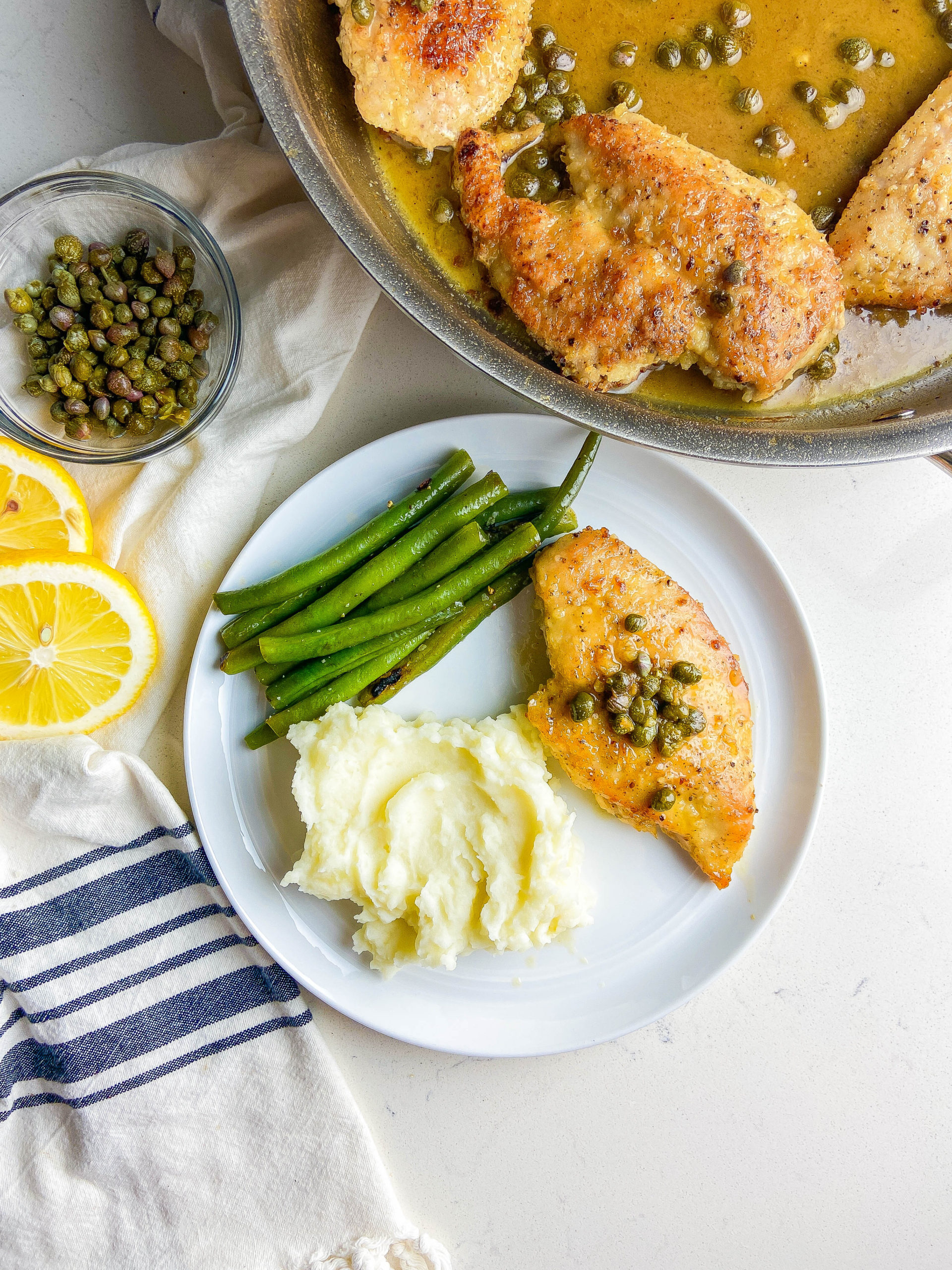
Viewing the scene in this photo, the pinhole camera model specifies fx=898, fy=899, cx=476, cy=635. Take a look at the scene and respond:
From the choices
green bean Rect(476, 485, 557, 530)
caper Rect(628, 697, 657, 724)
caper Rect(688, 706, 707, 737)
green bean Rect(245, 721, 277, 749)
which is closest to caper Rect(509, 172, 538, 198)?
green bean Rect(476, 485, 557, 530)

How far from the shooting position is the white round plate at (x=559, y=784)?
A: 432 cm

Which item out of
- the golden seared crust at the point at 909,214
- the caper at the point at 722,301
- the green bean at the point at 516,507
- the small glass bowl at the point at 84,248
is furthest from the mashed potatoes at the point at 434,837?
the golden seared crust at the point at 909,214

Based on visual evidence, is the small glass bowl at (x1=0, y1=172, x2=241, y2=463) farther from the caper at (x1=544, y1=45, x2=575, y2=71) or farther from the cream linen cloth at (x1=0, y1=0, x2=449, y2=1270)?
the caper at (x1=544, y1=45, x2=575, y2=71)

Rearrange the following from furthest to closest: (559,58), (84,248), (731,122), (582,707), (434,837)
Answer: (84,248)
(434,837)
(582,707)
(731,122)
(559,58)

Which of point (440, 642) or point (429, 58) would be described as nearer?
point (429, 58)

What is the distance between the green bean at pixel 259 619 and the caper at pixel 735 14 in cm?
301

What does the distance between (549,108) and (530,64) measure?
0.21m

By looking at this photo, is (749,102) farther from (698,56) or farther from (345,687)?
(345,687)

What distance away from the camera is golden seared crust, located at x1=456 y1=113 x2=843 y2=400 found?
11.8 ft

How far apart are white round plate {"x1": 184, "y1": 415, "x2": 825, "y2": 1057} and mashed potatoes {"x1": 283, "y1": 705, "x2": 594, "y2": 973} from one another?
243mm

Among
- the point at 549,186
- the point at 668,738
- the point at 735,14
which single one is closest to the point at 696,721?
the point at 668,738

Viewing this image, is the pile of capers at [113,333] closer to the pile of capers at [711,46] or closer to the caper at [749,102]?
the pile of capers at [711,46]

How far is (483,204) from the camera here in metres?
3.64

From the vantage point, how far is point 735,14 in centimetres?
380
